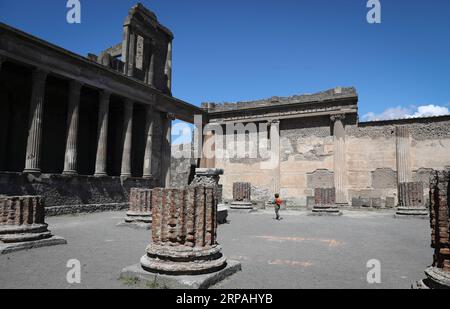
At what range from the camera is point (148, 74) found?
21.2 meters

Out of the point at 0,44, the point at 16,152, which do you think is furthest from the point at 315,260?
the point at 16,152

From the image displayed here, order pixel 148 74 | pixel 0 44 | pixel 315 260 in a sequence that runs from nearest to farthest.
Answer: pixel 315 260 < pixel 0 44 < pixel 148 74

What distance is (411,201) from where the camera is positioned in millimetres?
14398

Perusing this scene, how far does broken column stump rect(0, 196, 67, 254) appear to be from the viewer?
650cm

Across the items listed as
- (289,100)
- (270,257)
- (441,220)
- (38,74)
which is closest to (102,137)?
(38,74)

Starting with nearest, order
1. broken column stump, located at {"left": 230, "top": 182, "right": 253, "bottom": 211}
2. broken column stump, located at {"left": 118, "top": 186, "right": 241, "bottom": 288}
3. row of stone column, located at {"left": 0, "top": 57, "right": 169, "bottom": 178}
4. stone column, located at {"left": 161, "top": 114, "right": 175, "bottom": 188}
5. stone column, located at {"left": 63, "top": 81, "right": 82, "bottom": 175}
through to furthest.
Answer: broken column stump, located at {"left": 118, "top": 186, "right": 241, "bottom": 288}, row of stone column, located at {"left": 0, "top": 57, "right": 169, "bottom": 178}, stone column, located at {"left": 63, "top": 81, "right": 82, "bottom": 175}, broken column stump, located at {"left": 230, "top": 182, "right": 253, "bottom": 211}, stone column, located at {"left": 161, "top": 114, "right": 175, "bottom": 188}

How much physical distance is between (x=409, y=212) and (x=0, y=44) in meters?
17.1

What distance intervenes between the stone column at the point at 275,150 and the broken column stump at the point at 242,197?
6.49 meters

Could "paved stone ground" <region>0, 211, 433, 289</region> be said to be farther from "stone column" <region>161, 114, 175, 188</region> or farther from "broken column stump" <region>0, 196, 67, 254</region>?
"stone column" <region>161, 114, 175, 188</region>

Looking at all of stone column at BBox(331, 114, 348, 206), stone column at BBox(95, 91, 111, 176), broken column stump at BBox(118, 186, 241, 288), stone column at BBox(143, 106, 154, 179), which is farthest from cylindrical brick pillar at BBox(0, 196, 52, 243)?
stone column at BBox(331, 114, 348, 206)

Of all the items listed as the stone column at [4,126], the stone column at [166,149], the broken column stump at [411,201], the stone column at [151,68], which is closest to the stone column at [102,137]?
the stone column at [151,68]

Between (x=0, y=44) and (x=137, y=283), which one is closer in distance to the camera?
(x=137, y=283)

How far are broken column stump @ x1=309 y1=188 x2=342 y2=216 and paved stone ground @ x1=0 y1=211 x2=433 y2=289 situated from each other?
18.6ft
